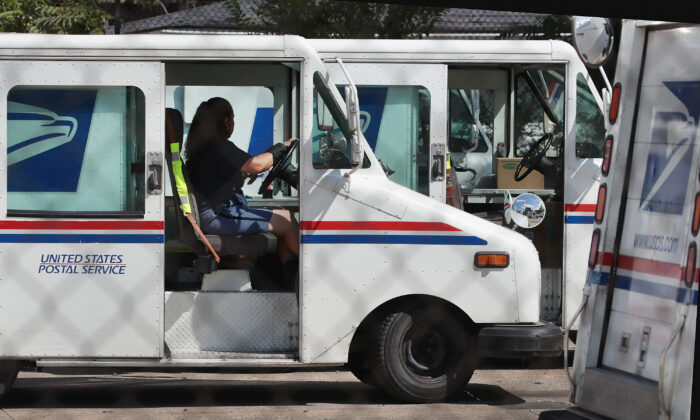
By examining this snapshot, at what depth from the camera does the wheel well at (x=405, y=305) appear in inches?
251

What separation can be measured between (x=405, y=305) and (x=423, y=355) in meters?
0.33

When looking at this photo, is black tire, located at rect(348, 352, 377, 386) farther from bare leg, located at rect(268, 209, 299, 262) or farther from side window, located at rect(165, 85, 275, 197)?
Result: side window, located at rect(165, 85, 275, 197)

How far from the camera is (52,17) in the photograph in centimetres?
1221

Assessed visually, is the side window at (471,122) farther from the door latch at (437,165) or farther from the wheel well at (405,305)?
the wheel well at (405,305)

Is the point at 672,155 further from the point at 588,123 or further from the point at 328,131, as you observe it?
the point at 588,123

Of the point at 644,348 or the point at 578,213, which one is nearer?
the point at 644,348

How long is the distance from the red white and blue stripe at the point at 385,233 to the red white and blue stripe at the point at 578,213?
60.8 inches

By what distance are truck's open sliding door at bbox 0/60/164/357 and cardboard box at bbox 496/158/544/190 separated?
11.2 feet

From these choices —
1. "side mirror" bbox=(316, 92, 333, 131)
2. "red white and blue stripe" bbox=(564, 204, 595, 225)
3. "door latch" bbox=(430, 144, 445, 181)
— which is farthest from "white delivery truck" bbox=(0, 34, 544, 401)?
"door latch" bbox=(430, 144, 445, 181)

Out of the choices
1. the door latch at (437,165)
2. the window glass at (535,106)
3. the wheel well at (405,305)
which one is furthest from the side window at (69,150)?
the window glass at (535,106)

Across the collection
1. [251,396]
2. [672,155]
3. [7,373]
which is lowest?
[251,396]

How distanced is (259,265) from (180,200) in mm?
677

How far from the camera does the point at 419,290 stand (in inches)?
247

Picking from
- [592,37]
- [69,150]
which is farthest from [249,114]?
[592,37]
